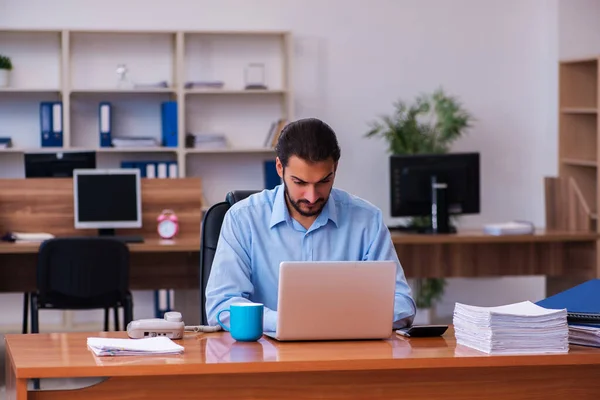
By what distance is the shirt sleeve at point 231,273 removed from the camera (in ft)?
8.53

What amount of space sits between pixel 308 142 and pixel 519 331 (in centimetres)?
76

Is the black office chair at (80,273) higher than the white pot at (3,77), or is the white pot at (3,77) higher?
the white pot at (3,77)

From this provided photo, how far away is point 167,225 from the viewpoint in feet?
17.4

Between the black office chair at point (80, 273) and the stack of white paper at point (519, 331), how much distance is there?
110 inches

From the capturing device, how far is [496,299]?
7.52m

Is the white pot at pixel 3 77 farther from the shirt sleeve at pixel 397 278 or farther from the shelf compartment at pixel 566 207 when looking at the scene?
the shirt sleeve at pixel 397 278

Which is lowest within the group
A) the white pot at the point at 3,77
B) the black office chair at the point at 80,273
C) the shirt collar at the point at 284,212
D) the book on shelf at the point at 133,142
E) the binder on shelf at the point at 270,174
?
the black office chair at the point at 80,273

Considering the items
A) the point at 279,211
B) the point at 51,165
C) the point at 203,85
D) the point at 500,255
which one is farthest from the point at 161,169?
the point at 279,211

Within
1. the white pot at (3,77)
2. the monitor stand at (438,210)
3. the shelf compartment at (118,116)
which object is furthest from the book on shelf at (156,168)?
the monitor stand at (438,210)

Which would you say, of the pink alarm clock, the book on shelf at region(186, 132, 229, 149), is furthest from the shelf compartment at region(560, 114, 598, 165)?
the pink alarm clock

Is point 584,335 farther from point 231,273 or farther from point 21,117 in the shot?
point 21,117

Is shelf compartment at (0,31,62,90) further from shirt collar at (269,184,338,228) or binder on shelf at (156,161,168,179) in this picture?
shirt collar at (269,184,338,228)

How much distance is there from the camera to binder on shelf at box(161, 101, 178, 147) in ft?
22.0

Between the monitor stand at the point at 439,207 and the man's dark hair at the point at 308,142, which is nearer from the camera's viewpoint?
the man's dark hair at the point at 308,142
